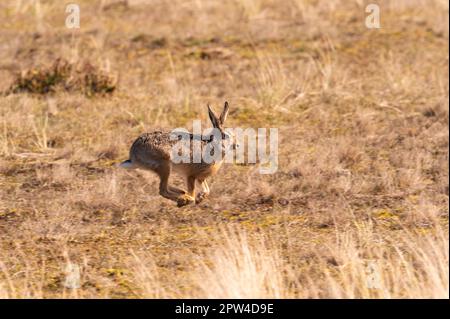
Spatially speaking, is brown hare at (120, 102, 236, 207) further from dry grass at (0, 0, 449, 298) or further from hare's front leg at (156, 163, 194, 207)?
dry grass at (0, 0, 449, 298)

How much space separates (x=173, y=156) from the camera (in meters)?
6.82

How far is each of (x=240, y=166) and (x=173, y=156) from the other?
6.25ft

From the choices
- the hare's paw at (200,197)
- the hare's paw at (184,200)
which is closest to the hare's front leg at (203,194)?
the hare's paw at (200,197)

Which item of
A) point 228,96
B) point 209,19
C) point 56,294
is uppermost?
point 209,19

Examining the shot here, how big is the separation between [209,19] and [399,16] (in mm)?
3684

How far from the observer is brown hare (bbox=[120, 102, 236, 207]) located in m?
6.73

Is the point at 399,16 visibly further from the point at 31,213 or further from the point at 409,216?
the point at 31,213

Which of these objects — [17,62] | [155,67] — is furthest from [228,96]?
[17,62]

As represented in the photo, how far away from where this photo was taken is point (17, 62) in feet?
41.1

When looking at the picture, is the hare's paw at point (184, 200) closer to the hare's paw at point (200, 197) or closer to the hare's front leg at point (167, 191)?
the hare's front leg at point (167, 191)

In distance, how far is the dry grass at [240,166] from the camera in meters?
5.73

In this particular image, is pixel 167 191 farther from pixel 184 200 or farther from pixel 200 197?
pixel 200 197


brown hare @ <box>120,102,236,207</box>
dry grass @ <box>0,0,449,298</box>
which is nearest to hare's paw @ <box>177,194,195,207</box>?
brown hare @ <box>120,102,236,207</box>

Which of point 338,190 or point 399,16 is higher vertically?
point 399,16
